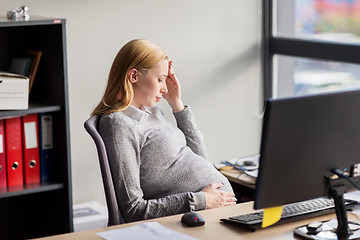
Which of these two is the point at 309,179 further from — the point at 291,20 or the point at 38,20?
the point at 291,20

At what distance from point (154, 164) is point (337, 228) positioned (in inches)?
31.4

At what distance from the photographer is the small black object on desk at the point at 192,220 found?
1860mm

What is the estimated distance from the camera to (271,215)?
1745mm

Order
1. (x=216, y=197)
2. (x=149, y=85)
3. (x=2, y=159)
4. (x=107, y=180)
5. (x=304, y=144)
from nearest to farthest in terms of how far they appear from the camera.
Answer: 1. (x=304, y=144)
2. (x=107, y=180)
3. (x=216, y=197)
4. (x=149, y=85)
5. (x=2, y=159)

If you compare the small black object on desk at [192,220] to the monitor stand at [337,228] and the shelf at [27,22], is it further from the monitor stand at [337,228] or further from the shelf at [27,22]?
the shelf at [27,22]

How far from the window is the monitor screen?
1.90 meters

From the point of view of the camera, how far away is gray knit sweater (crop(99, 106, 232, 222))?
7.13 feet

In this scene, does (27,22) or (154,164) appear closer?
(154,164)

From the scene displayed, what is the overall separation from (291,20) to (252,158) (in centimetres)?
144

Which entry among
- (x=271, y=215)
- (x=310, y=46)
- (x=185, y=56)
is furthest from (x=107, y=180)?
(x=310, y=46)

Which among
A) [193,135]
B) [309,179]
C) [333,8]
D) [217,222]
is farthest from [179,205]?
[333,8]

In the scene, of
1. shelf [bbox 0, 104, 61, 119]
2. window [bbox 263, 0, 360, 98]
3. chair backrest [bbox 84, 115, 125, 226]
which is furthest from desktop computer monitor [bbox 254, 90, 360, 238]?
window [bbox 263, 0, 360, 98]

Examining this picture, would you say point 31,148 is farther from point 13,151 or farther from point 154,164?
point 154,164

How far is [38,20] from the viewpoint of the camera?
261cm
